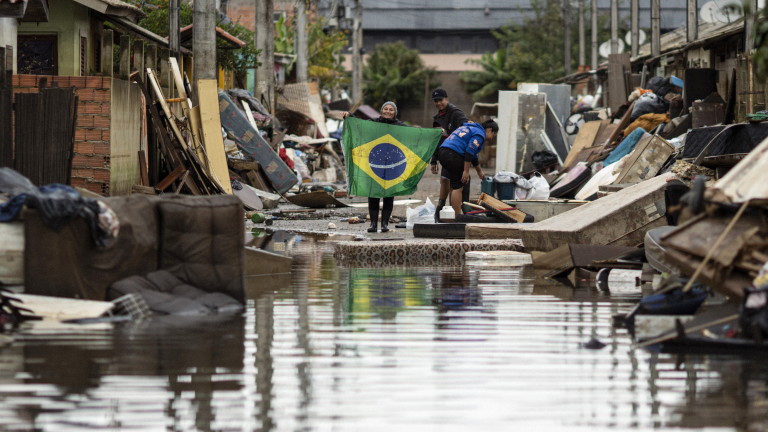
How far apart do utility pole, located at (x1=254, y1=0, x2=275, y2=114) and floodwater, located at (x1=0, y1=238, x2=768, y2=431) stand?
89.4 feet

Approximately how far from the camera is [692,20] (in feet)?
130

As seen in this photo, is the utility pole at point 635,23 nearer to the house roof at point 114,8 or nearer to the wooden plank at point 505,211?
the house roof at point 114,8

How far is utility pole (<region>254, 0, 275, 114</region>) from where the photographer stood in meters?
37.1

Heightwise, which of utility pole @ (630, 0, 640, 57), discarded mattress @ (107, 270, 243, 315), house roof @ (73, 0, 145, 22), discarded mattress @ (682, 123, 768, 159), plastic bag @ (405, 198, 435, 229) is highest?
utility pole @ (630, 0, 640, 57)

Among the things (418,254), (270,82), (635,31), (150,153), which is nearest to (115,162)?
(150,153)

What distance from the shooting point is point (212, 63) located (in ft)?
78.3

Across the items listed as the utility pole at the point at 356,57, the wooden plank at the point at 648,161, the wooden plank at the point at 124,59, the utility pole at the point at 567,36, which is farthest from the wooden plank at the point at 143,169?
the utility pole at the point at 567,36

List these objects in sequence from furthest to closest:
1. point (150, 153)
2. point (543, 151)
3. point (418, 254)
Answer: point (543, 151), point (150, 153), point (418, 254)

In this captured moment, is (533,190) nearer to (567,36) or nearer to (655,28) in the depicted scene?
(655,28)

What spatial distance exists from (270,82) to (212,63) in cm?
1371

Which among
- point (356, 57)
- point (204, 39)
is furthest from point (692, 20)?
point (356, 57)

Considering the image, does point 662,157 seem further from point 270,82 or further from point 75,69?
point 270,82

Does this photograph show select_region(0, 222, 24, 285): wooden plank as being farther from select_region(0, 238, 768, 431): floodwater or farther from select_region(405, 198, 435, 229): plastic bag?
select_region(405, 198, 435, 229): plastic bag

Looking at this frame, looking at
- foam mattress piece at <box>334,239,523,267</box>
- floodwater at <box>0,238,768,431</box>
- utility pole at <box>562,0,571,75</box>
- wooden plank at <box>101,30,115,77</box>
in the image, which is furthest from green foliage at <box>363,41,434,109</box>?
floodwater at <box>0,238,768,431</box>
